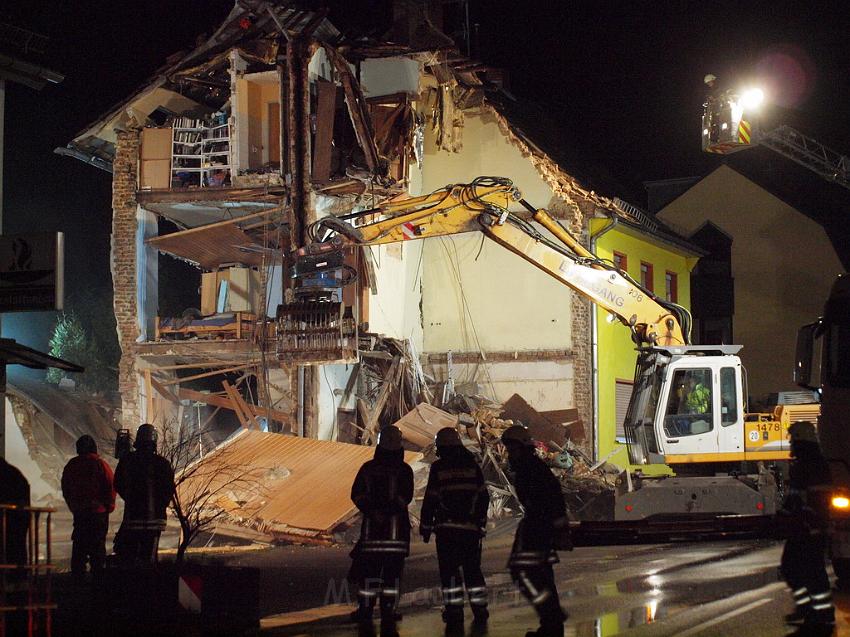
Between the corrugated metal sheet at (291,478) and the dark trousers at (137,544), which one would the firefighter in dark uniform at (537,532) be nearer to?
the dark trousers at (137,544)

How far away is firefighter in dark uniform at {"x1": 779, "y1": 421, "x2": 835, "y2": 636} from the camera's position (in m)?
8.79

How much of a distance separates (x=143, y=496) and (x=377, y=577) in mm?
2812

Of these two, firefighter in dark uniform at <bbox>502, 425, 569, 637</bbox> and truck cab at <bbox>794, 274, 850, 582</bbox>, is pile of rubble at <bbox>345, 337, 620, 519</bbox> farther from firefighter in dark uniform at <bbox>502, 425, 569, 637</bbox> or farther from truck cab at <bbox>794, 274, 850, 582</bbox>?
firefighter in dark uniform at <bbox>502, 425, 569, 637</bbox>

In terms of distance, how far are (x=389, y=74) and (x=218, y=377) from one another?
11308mm

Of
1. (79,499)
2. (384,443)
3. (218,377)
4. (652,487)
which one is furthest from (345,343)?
(218,377)

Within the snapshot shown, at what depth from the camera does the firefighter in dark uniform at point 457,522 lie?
9055 mm

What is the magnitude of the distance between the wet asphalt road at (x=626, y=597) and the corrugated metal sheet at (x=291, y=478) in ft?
4.73

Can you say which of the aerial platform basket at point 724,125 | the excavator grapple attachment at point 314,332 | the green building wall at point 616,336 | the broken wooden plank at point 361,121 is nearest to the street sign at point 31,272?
the excavator grapple attachment at point 314,332

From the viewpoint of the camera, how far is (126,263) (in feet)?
75.2

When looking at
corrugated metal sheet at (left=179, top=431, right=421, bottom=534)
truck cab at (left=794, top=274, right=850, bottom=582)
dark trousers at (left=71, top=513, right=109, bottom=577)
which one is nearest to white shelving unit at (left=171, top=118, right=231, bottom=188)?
corrugated metal sheet at (left=179, top=431, right=421, bottom=534)

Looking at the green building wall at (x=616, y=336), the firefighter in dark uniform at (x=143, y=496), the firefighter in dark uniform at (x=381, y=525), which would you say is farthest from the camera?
the green building wall at (x=616, y=336)

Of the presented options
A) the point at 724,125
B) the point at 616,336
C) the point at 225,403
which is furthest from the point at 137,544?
the point at 616,336

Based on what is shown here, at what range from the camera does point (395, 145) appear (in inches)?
908

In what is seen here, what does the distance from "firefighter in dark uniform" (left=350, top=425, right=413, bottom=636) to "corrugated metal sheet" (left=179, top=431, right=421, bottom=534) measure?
286 inches
